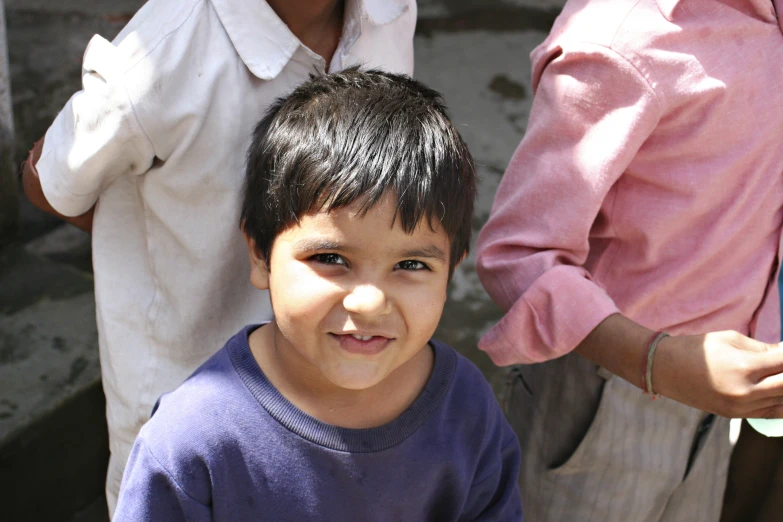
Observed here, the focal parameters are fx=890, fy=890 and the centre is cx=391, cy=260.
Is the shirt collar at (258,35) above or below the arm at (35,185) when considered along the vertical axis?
above

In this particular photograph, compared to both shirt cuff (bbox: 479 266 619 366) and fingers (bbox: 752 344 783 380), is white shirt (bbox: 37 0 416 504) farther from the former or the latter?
fingers (bbox: 752 344 783 380)

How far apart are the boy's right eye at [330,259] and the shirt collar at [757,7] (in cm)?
68

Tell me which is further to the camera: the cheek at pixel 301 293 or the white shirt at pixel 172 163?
the white shirt at pixel 172 163

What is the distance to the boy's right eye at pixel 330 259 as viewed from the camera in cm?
126

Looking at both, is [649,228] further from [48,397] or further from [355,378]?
[48,397]

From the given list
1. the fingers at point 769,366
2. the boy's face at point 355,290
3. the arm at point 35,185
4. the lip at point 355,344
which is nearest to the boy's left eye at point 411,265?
the boy's face at point 355,290

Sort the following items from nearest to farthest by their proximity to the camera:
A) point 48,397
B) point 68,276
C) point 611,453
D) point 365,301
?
point 365,301 < point 611,453 < point 48,397 < point 68,276

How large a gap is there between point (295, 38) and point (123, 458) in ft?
2.83

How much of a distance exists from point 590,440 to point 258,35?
38.9 inches

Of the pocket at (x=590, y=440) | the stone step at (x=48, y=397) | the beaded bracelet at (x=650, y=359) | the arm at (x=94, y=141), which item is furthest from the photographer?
the stone step at (x=48, y=397)

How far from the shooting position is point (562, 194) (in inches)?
59.1

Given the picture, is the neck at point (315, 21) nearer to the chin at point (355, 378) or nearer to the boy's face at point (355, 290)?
the boy's face at point (355, 290)

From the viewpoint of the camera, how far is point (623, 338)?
4.81ft

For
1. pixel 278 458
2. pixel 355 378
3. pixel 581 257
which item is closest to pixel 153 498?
pixel 278 458
